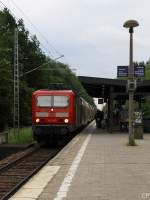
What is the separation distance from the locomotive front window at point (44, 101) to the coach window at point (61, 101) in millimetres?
299

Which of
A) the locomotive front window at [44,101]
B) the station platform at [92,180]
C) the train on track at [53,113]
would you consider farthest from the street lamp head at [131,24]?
the station platform at [92,180]

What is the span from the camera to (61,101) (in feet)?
95.5

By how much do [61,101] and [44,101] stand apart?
0.86m

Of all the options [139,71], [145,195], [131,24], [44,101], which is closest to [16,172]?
[145,195]

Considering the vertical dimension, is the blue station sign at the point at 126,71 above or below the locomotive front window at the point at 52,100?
above

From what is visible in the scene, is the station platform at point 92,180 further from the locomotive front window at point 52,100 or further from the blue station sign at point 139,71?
the locomotive front window at point 52,100

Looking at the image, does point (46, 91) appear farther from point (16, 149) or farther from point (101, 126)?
point (101, 126)

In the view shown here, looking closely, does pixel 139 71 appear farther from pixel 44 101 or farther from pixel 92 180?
pixel 92 180

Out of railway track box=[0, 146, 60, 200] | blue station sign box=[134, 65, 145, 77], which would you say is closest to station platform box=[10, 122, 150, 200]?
railway track box=[0, 146, 60, 200]

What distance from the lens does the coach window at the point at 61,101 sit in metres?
28.9

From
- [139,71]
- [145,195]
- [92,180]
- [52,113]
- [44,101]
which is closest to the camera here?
[145,195]

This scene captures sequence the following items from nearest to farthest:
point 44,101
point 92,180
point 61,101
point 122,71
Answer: point 92,180 < point 122,71 < point 61,101 < point 44,101

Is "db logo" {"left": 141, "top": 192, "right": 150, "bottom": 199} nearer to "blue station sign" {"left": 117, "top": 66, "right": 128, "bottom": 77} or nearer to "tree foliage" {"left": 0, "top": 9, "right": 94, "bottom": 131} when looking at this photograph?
"blue station sign" {"left": 117, "top": 66, "right": 128, "bottom": 77}

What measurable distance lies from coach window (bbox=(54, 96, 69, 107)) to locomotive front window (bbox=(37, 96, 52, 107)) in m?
0.30
